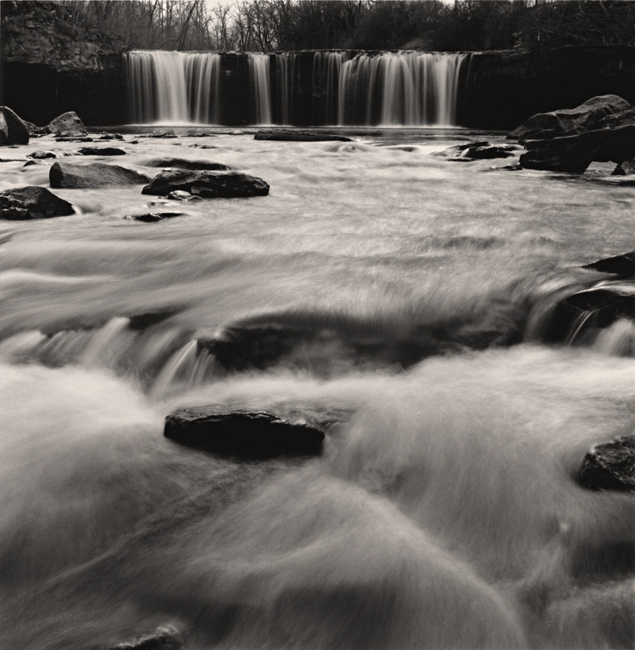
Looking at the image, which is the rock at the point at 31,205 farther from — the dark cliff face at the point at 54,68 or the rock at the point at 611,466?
the dark cliff face at the point at 54,68

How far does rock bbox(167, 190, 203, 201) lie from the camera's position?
638 centimetres

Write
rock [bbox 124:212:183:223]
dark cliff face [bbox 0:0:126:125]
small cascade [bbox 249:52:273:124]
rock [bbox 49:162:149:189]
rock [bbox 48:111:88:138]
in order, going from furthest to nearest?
small cascade [bbox 249:52:273:124], dark cliff face [bbox 0:0:126:125], rock [bbox 48:111:88:138], rock [bbox 49:162:149:189], rock [bbox 124:212:183:223]

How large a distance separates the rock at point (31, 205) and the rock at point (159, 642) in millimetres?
4698

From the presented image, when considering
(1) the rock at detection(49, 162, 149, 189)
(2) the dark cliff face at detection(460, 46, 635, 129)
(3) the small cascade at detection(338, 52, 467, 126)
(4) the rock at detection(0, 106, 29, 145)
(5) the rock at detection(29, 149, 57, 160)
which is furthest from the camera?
(3) the small cascade at detection(338, 52, 467, 126)

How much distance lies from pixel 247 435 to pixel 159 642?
2.67ft

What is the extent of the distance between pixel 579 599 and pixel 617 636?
0.12m

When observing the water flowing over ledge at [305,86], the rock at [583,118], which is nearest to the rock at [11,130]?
the water flowing over ledge at [305,86]

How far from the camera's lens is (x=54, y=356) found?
308cm

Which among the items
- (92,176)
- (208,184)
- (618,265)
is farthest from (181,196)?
(618,265)

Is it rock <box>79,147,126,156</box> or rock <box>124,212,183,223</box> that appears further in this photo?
rock <box>79,147,126,156</box>

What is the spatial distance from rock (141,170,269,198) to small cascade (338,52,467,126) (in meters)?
12.5

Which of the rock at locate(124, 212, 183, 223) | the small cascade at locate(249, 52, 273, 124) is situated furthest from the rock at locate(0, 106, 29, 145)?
the small cascade at locate(249, 52, 273, 124)

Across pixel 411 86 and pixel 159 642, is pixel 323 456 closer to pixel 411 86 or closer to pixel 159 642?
pixel 159 642

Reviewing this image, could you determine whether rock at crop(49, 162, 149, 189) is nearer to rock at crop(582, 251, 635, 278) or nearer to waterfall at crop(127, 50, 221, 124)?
rock at crop(582, 251, 635, 278)
